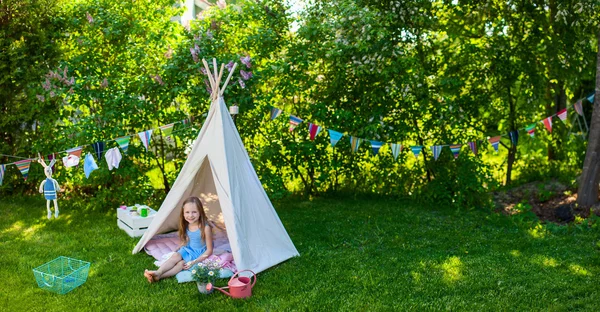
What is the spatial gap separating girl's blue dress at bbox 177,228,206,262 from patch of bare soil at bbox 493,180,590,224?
3756mm

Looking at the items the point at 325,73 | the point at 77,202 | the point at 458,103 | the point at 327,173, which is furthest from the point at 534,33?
the point at 77,202

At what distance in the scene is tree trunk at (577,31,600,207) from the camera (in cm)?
619

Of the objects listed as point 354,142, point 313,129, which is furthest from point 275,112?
point 354,142

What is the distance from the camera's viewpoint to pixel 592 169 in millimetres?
6293

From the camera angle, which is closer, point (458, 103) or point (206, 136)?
point (206, 136)

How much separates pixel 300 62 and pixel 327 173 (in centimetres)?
151

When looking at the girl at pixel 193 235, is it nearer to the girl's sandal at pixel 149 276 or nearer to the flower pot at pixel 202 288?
the girl's sandal at pixel 149 276

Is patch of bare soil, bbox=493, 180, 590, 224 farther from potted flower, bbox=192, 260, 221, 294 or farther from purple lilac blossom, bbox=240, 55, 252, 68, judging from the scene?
potted flower, bbox=192, 260, 221, 294

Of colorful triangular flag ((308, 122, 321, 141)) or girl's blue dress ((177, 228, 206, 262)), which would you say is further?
colorful triangular flag ((308, 122, 321, 141))

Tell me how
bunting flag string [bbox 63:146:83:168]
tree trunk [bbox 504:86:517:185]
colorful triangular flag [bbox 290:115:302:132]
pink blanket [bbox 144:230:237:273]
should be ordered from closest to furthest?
pink blanket [bbox 144:230:237:273]
bunting flag string [bbox 63:146:83:168]
colorful triangular flag [bbox 290:115:302:132]
tree trunk [bbox 504:86:517:185]

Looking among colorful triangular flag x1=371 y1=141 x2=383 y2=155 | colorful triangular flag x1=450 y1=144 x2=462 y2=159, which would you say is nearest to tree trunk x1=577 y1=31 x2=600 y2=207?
colorful triangular flag x1=450 y1=144 x2=462 y2=159

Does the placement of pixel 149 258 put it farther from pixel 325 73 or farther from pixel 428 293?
pixel 325 73

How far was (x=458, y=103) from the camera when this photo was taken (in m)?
6.79

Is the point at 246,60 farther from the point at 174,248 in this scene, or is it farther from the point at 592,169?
the point at 592,169
